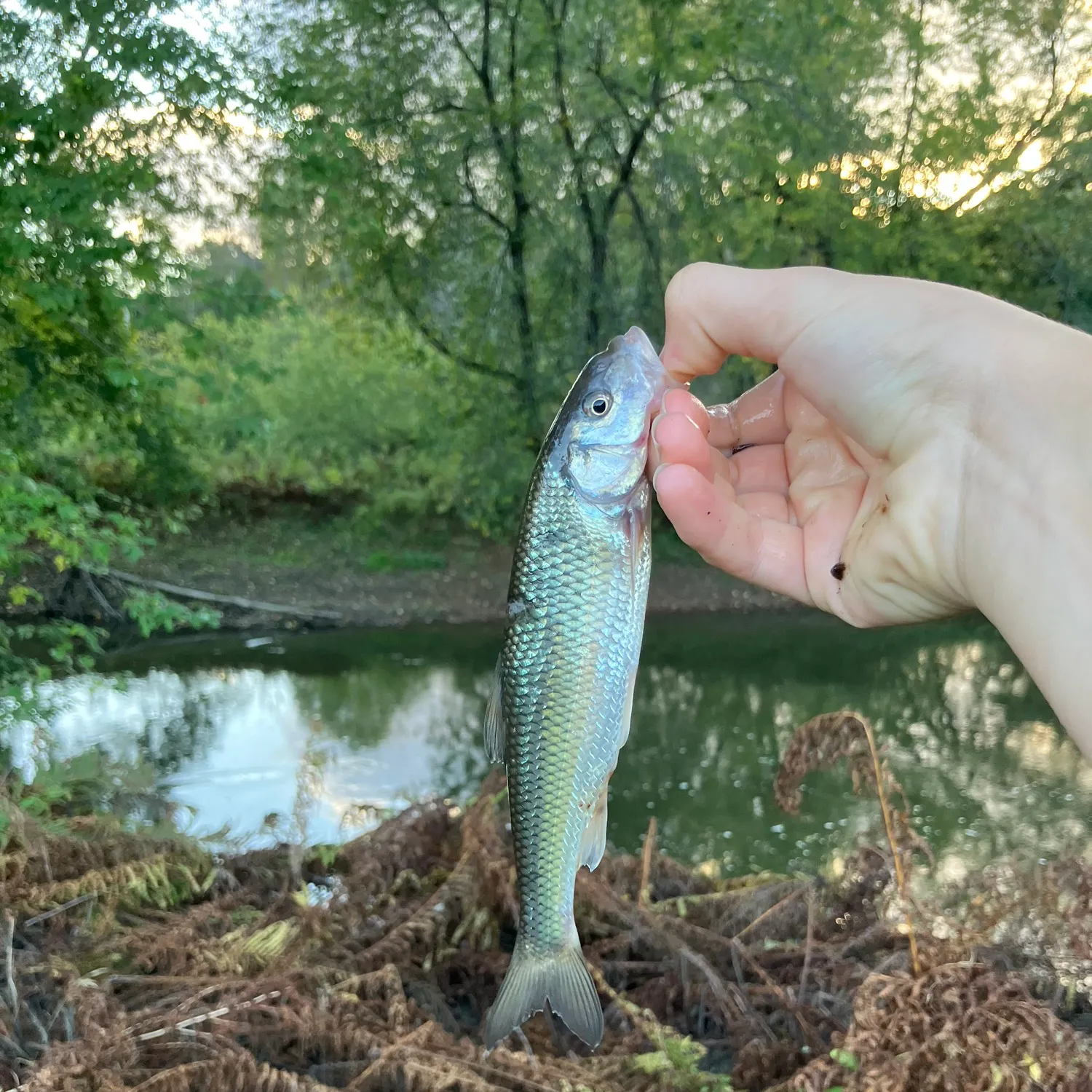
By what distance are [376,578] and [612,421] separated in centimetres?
1026

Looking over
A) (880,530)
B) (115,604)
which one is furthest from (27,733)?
(880,530)

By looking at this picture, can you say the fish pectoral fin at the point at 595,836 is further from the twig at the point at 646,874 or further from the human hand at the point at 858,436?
the twig at the point at 646,874

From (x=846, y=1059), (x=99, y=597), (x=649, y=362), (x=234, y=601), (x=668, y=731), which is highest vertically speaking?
(x=649, y=362)

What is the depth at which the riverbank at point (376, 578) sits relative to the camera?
11.0m

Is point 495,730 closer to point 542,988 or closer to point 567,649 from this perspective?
point 567,649

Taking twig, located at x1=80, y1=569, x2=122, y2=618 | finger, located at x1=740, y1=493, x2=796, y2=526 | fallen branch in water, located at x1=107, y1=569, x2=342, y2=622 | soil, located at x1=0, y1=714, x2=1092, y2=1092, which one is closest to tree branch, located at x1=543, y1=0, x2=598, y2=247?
fallen branch in water, located at x1=107, y1=569, x2=342, y2=622

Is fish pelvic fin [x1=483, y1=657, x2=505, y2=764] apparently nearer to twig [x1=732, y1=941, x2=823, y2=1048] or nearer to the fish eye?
the fish eye

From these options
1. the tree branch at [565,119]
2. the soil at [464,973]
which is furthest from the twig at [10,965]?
the tree branch at [565,119]

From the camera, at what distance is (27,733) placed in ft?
22.1

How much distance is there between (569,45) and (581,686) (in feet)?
32.3

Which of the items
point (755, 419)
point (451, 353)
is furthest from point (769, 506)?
point (451, 353)

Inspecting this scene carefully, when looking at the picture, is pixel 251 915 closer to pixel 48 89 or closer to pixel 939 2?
pixel 48 89

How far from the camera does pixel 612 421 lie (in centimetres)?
194

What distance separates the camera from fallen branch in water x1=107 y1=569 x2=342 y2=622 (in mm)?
9789
